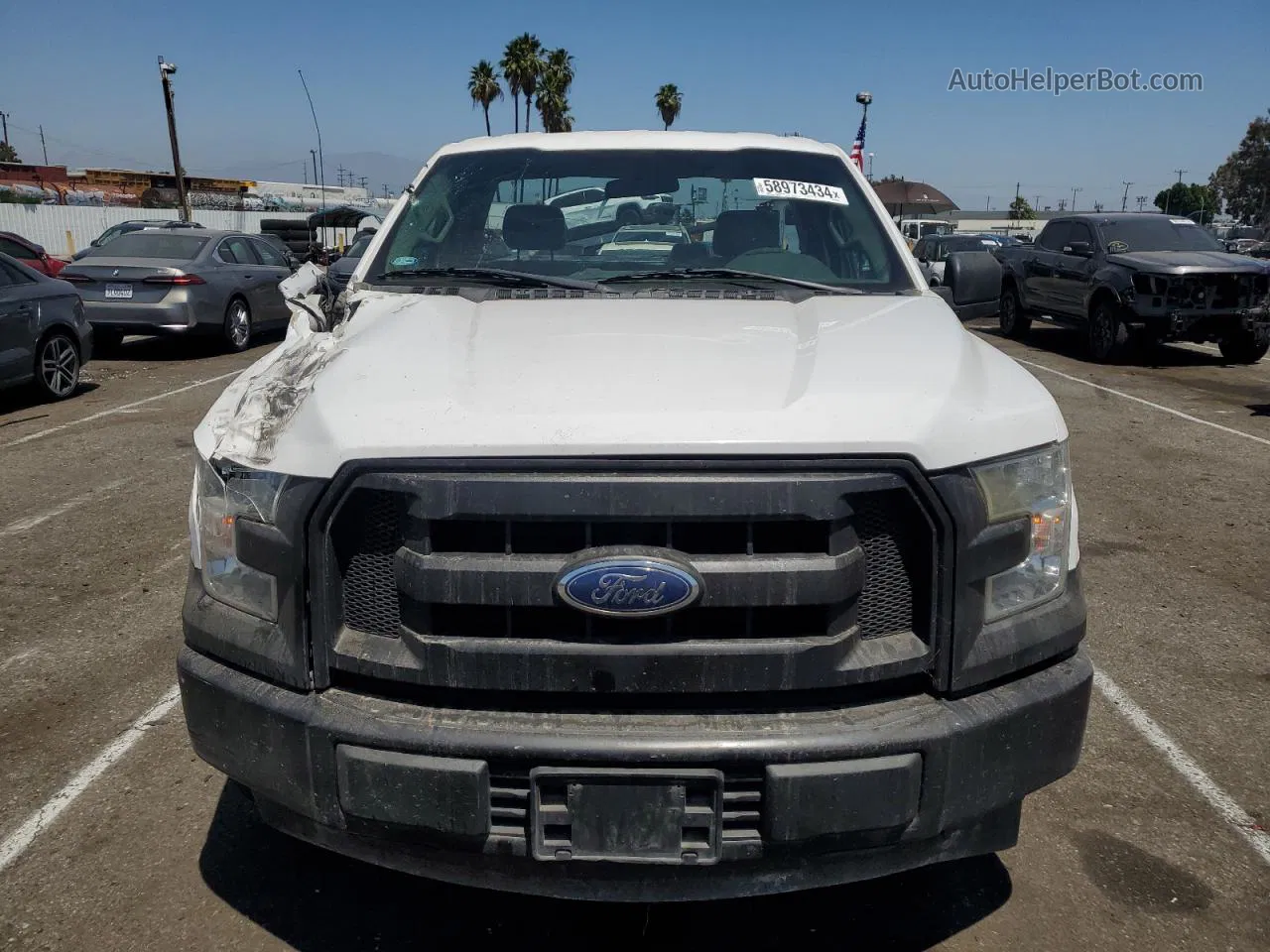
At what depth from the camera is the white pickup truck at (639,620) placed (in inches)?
81.4

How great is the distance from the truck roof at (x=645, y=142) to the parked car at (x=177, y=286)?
921cm

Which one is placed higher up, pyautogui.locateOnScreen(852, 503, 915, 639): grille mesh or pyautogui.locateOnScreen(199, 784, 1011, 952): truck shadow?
pyautogui.locateOnScreen(852, 503, 915, 639): grille mesh

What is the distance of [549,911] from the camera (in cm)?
277

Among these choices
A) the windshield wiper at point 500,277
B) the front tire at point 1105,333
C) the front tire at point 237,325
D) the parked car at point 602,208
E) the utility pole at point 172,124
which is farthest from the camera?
the utility pole at point 172,124

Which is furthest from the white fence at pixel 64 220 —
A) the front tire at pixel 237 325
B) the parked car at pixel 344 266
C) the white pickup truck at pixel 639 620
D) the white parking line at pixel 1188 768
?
the white pickup truck at pixel 639 620

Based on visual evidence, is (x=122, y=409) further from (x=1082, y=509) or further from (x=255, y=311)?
(x=1082, y=509)

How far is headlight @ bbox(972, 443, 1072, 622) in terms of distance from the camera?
2.23 meters

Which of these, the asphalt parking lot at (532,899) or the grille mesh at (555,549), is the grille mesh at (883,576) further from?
the asphalt parking lot at (532,899)

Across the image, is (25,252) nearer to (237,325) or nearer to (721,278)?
(237,325)

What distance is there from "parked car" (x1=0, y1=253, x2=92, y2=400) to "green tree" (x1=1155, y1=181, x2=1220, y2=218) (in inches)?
4244

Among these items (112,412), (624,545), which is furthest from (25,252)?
(624,545)

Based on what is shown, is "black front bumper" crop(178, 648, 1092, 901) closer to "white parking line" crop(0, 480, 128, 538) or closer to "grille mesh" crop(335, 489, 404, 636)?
"grille mesh" crop(335, 489, 404, 636)

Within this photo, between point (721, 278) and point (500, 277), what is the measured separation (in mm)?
696

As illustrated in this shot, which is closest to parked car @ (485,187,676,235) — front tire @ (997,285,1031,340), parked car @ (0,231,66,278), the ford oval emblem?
the ford oval emblem
